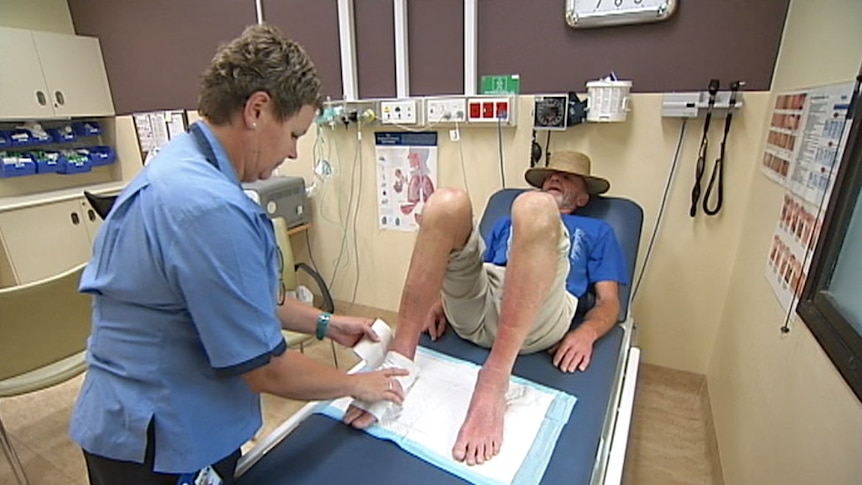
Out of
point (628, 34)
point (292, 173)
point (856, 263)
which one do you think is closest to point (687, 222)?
point (628, 34)

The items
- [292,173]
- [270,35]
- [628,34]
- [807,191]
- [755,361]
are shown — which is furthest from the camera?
[292,173]

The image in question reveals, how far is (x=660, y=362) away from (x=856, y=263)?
1397 millimetres

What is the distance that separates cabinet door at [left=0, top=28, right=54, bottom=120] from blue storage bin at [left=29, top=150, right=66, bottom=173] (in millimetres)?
290

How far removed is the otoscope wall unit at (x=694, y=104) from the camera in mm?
1703

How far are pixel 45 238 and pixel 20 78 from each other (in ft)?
3.52

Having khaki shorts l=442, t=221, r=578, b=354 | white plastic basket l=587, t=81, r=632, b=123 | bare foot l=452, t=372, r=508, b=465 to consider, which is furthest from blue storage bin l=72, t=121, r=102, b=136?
bare foot l=452, t=372, r=508, b=465

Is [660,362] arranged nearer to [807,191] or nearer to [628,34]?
[807,191]

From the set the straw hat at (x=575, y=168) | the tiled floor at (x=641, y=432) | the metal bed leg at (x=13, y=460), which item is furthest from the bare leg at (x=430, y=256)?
the metal bed leg at (x=13, y=460)

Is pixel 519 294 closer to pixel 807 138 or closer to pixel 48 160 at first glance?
pixel 807 138

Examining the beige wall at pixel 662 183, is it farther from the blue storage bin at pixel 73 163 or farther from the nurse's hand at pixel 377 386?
the blue storage bin at pixel 73 163

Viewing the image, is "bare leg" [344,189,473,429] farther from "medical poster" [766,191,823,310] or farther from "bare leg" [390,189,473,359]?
"medical poster" [766,191,823,310]

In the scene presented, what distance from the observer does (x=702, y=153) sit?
1.79 m

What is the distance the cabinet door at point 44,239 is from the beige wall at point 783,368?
391 centimetres

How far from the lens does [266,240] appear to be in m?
0.79
